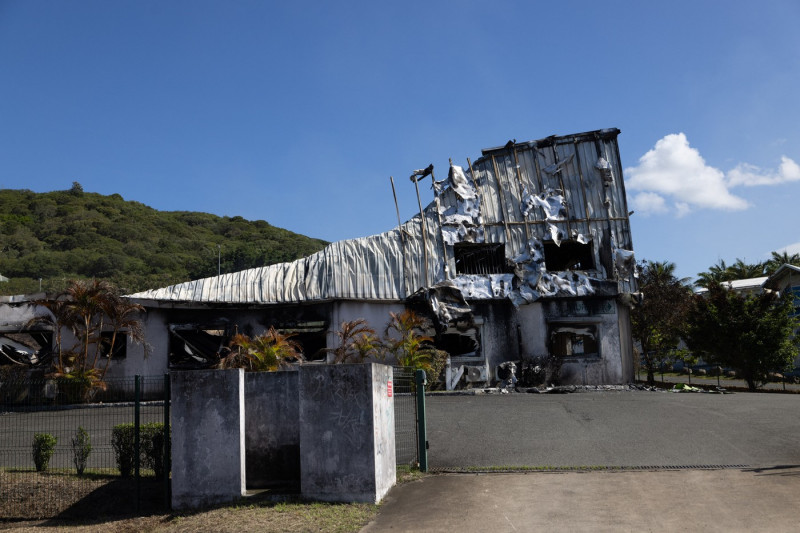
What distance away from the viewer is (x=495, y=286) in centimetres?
2417

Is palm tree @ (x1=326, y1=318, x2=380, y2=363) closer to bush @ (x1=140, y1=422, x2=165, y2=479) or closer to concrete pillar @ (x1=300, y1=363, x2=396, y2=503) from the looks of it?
bush @ (x1=140, y1=422, x2=165, y2=479)

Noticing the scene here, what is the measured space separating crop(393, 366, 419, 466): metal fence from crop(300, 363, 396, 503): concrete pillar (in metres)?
1.40

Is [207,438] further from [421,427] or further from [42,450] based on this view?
[42,450]

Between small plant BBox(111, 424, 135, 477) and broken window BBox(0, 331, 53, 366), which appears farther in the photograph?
broken window BBox(0, 331, 53, 366)

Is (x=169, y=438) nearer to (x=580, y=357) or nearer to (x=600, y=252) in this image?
(x=580, y=357)

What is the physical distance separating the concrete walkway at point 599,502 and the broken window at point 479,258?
16195mm

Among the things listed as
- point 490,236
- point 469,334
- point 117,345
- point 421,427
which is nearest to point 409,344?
point 469,334

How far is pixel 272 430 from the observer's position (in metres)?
9.56

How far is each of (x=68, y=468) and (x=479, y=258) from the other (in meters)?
17.7

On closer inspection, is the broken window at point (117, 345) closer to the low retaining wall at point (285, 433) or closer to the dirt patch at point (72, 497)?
the dirt patch at point (72, 497)

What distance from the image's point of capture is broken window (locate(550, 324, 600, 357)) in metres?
24.4

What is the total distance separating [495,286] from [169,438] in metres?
16.2

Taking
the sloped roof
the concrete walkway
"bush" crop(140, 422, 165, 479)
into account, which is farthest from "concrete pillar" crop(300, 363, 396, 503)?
the sloped roof

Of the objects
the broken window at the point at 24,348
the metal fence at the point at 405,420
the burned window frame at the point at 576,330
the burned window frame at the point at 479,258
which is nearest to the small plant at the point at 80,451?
the metal fence at the point at 405,420
